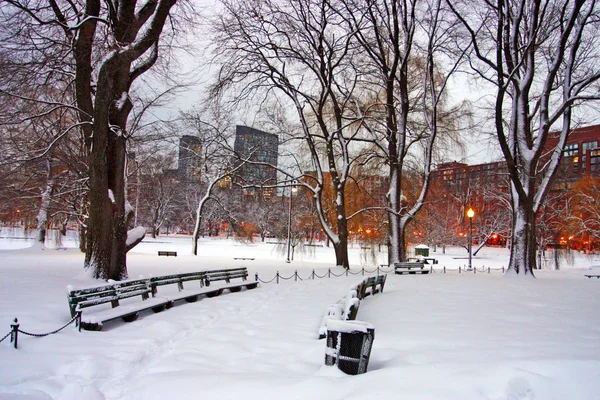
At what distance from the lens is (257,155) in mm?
26703

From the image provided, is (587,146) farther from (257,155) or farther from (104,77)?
(104,77)

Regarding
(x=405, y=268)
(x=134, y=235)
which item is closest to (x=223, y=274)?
(x=134, y=235)

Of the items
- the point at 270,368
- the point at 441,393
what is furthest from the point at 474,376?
the point at 270,368

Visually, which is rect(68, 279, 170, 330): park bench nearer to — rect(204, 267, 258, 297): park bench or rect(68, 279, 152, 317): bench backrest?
rect(68, 279, 152, 317): bench backrest

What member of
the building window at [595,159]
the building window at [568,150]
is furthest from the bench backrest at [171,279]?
the building window at [595,159]

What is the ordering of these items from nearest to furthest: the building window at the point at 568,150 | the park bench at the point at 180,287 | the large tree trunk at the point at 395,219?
1. the park bench at the point at 180,287
2. the building window at the point at 568,150
3. the large tree trunk at the point at 395,219

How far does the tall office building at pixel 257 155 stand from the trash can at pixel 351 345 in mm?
16194

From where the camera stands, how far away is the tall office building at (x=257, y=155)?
22016 millimetres

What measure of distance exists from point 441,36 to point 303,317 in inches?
664

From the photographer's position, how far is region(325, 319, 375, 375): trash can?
4773 mm

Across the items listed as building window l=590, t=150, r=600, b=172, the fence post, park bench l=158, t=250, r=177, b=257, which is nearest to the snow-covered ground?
the fence post

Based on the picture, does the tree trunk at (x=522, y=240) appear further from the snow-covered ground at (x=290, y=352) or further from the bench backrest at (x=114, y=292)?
the bench backrest at (x=114, y=292)

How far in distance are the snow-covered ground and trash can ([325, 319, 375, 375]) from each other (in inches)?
5.7

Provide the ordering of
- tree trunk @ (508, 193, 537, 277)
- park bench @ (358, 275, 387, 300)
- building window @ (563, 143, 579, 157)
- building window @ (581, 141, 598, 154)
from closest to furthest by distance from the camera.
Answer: park bench @ (358, 275, 387, 300), tree trunk @ (508, 193, 537, 277), building window @ (563, 143, 579, 157), building window @ (581, 141, 598, 154)
